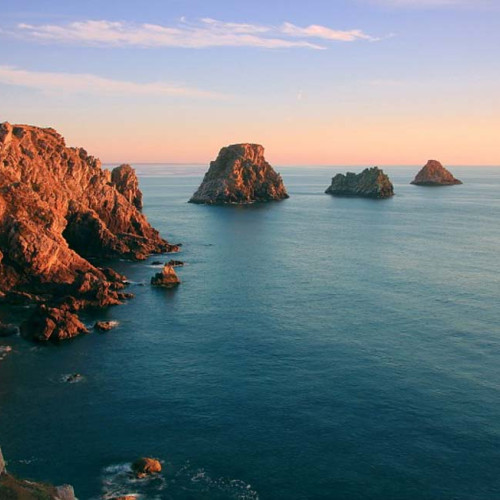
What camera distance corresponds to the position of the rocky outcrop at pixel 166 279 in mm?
129500

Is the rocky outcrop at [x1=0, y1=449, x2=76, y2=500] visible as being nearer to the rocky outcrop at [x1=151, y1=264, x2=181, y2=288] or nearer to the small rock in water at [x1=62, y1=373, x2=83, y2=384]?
the small rock in water at [x1=62, y1=373, x2=83, y2=384]

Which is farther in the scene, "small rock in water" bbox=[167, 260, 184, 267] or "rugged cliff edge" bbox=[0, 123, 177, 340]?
"small rock in water" bbox=[167, 260, 184, 267]

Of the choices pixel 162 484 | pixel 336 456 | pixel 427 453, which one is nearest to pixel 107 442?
pixel 162 484

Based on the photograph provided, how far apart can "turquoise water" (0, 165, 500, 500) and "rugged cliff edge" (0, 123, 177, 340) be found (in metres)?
6.12

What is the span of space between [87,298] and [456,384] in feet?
234

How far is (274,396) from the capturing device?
73.2 m

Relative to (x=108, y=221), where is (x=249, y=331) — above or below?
below

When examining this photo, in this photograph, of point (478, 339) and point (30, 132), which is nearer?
point (478, 339)

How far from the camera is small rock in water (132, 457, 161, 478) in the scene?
187 ft

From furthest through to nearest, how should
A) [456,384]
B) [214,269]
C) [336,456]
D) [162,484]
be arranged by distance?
[214,269] < [456,384] < [336,456] < [162,484]

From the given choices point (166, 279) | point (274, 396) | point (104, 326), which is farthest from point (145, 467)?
point (166, 279)

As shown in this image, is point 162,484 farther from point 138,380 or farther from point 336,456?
point 138,380

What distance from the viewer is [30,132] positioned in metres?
157

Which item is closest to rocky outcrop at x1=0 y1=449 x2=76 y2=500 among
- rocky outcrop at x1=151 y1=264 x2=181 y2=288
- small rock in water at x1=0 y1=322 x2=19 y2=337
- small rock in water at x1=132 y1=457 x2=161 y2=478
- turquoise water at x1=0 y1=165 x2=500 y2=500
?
turquoise water at x1=0 y1=165 x2=500 y2=500
